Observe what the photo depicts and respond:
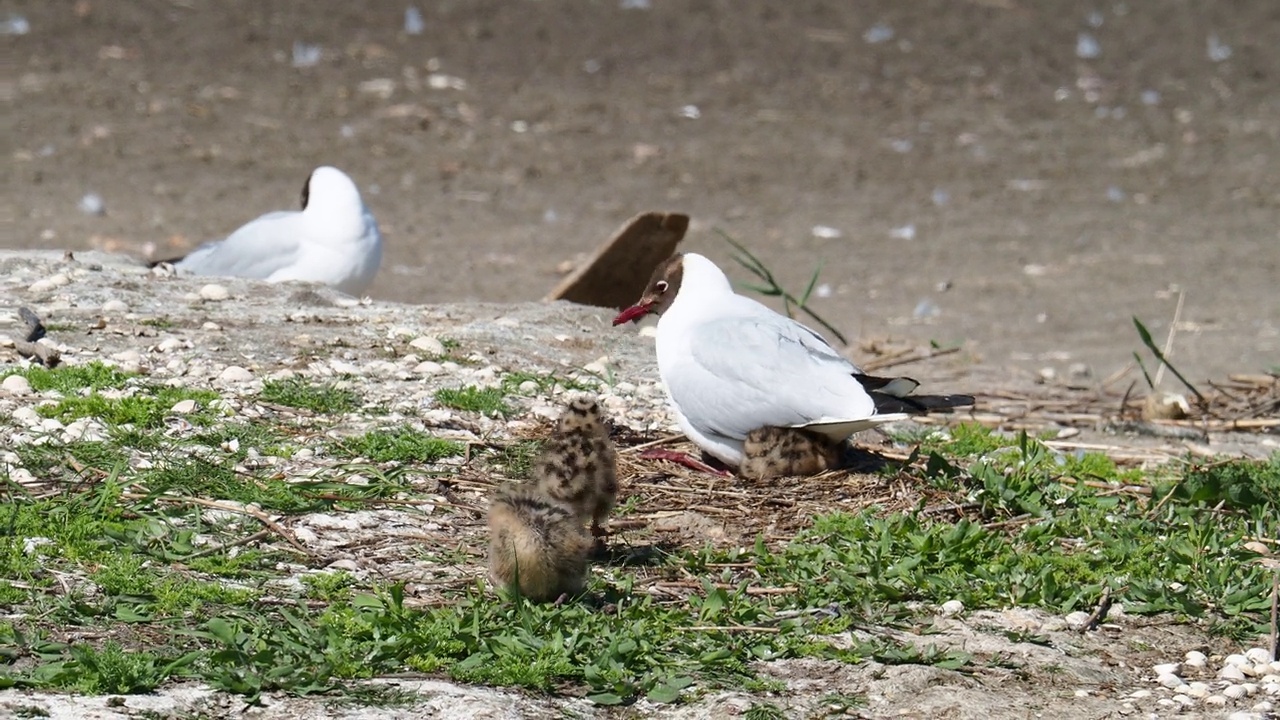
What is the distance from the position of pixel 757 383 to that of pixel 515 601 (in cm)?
160

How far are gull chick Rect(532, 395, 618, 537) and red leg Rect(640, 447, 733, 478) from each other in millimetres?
850

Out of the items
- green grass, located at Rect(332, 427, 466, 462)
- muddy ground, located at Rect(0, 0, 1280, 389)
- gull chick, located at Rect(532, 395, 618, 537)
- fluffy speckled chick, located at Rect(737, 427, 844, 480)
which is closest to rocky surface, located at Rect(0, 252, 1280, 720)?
green grass, located at Rect(332, 427, 466, 462)

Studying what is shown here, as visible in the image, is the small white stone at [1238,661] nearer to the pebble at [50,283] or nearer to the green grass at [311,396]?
the green grass at [311,396]

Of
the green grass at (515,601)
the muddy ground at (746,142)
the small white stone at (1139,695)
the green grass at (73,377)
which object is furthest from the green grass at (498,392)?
the muddy ground at (746,142)

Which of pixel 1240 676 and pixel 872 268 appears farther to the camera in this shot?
pixel 872 268

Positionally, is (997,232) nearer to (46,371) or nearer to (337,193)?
(337,193)

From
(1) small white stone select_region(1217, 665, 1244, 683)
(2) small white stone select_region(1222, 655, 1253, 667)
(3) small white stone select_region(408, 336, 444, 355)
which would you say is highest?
(3) small white stone select_region(408, 336, 444, 355)

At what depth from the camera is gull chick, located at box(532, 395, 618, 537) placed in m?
4.71

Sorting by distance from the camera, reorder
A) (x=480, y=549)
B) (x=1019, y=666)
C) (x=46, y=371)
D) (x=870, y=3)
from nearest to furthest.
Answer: (x=1019, y=666)
(x=480, y=549)
(x=46, y=371)
(x=870, y=3)

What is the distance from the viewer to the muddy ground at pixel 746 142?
11586 mm

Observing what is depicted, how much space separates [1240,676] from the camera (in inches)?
168

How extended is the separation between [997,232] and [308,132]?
18.6 feet

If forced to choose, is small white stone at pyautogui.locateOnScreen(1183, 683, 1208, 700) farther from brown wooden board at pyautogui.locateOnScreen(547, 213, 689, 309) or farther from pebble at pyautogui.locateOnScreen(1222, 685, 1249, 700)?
brown wooden board at pyautogui.locateOnScreen(547, 213, 689, 309)

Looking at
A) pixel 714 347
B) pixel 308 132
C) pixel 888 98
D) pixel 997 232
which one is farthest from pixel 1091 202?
pixel 714 347
